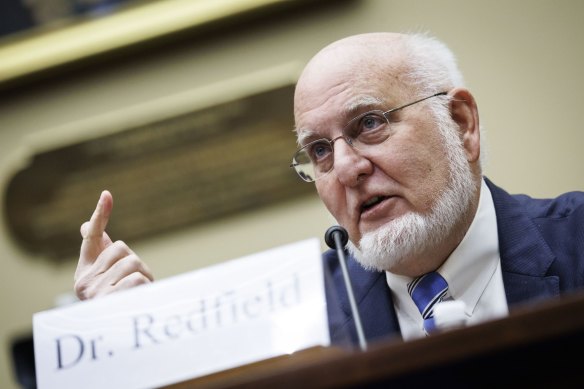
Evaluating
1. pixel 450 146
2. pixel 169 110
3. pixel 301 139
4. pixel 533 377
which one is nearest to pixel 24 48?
pixel 169 110

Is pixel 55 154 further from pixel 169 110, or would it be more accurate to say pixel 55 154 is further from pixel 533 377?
pixel 533 377

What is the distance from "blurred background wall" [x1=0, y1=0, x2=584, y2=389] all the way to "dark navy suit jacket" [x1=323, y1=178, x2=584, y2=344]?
1.60 meters

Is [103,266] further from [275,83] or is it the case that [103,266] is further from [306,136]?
[275,83]

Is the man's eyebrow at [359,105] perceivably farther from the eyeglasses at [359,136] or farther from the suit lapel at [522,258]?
the suit lapel at [522,258]

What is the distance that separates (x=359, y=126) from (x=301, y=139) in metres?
0.18

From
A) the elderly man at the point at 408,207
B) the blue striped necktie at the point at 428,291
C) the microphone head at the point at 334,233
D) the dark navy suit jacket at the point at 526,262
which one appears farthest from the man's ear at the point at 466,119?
the microphone head at the point at 334,233

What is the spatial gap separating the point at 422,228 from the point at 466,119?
40 centimetres

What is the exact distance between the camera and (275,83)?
3.98 meters

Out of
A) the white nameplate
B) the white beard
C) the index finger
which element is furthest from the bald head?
the white nameplate

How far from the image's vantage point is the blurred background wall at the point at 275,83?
3750mm

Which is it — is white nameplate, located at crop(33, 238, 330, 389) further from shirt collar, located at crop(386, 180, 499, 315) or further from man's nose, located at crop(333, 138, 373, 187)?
shirt collar, located at crop(386, 180, 499, 315)

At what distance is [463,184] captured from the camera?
6.72 ft

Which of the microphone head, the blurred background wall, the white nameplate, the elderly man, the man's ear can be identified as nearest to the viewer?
the white nameplate

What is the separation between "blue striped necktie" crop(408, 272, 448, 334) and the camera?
6.33ft
